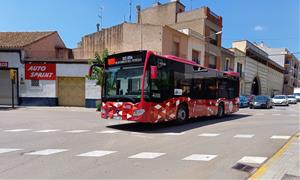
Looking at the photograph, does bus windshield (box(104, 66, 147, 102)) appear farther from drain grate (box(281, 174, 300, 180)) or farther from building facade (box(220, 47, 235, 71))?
building facade (box(220, 47, 235, 71))

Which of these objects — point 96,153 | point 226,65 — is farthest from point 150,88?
point 226,65

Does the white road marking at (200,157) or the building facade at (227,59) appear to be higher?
the building facade at (227,59)

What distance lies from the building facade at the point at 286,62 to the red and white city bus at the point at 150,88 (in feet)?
209

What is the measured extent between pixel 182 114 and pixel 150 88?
9.92ft

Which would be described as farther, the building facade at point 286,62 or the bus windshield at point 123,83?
the building facade at point 286,62

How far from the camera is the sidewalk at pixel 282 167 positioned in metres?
4.66

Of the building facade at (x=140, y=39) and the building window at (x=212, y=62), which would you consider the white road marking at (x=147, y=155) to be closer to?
the building facade at (x=140, y=39)

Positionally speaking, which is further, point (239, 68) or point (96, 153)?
point (239, 68)

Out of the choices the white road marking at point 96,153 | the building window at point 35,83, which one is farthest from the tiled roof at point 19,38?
the white road marking at point 96,153

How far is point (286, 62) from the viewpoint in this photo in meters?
77.8

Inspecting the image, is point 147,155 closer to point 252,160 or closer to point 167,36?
point 252,160

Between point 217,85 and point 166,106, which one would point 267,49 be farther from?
point 166,106

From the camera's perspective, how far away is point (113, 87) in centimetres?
1066

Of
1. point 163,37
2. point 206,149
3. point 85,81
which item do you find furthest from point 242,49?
point 206,149
